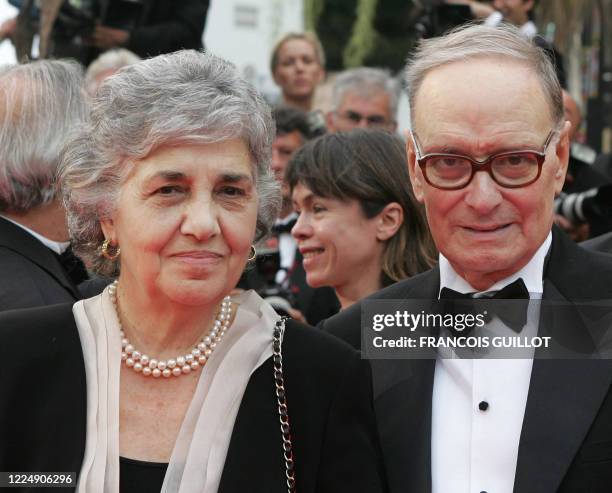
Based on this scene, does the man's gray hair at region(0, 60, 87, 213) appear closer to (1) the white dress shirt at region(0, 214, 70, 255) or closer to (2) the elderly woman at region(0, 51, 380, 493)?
(1) the white dress shirt at region(0, 214, 70, 255)

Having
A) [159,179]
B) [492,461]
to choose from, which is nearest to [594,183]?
[492,461]

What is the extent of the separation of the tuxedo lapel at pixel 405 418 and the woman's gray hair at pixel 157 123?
0.60m

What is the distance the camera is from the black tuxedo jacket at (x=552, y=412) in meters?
2.64

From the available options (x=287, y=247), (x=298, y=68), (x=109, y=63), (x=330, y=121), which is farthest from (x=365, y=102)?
(x=109, y=63)

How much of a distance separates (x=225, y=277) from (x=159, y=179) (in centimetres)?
30

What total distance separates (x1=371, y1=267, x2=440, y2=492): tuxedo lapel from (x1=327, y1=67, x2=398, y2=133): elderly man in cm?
403

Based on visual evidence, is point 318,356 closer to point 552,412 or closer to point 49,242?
point 552,412

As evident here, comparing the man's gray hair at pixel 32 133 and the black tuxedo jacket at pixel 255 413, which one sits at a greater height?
the man's gray hair at pixel 32 133

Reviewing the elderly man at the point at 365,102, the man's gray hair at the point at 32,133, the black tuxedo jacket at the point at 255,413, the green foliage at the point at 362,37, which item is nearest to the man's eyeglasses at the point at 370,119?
the elderly man at the point at 365,102

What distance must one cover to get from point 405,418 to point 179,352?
64cm

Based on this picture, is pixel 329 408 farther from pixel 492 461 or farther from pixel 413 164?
pixel 413 164

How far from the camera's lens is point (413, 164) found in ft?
10.2

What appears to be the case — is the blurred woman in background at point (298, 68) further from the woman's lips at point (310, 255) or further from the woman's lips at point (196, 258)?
the woman's lips at point (196, 258)

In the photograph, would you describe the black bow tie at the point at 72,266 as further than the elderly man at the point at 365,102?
No
